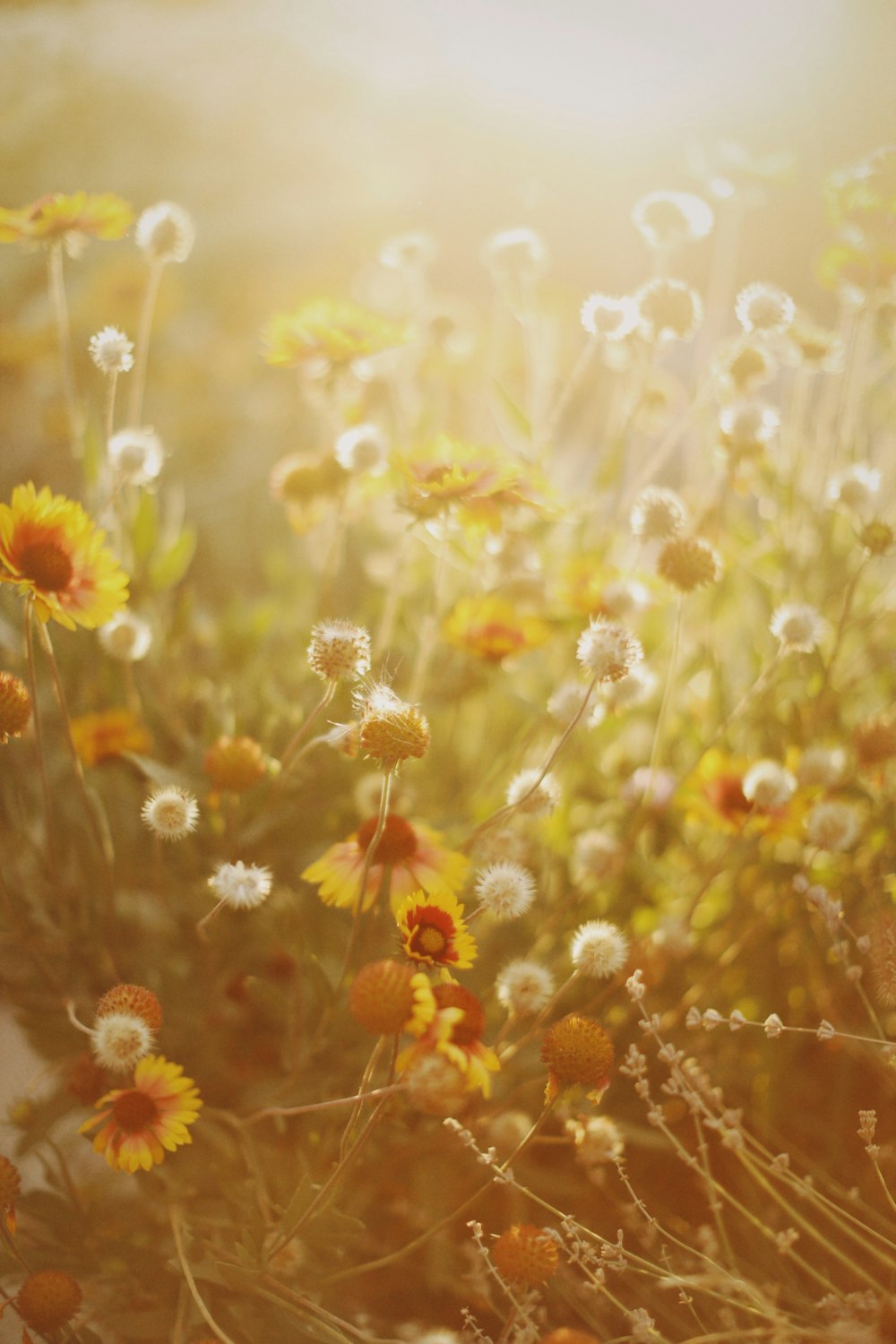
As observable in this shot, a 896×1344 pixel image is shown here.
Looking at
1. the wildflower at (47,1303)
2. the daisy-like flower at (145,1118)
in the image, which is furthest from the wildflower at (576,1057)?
the wildflower at (47,1303)

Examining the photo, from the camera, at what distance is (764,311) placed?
978 mm

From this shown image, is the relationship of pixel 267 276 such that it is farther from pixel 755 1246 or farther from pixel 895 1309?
pixel 895 1309

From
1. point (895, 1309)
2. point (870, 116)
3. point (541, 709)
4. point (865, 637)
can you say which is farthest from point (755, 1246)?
point (870, 116)

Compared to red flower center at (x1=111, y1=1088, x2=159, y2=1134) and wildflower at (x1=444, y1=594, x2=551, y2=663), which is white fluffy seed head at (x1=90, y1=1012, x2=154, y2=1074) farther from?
wildflower at (x1=444, y1=594, x2=551, y2=663)

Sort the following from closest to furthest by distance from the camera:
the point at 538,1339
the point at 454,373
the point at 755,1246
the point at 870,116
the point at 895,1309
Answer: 1. the point at 895,1309
2. the point at 538,1339
3. the point at 755,1246
4. the point at 870,116
5. the point at 454,373

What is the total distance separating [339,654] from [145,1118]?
1.29ft

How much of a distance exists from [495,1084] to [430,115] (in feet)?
6.82

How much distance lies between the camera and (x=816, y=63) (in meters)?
1.46

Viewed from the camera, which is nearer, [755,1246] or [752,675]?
[755,1246]

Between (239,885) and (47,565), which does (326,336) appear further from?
(239,885)

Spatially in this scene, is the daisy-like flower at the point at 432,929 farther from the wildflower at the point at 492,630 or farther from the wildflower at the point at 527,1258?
the wildflower at the point at 492,630

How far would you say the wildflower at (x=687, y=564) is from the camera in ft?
3.07

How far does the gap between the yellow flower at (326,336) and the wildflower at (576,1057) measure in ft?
2.28

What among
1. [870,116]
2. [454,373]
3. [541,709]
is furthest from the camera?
[454,373]
